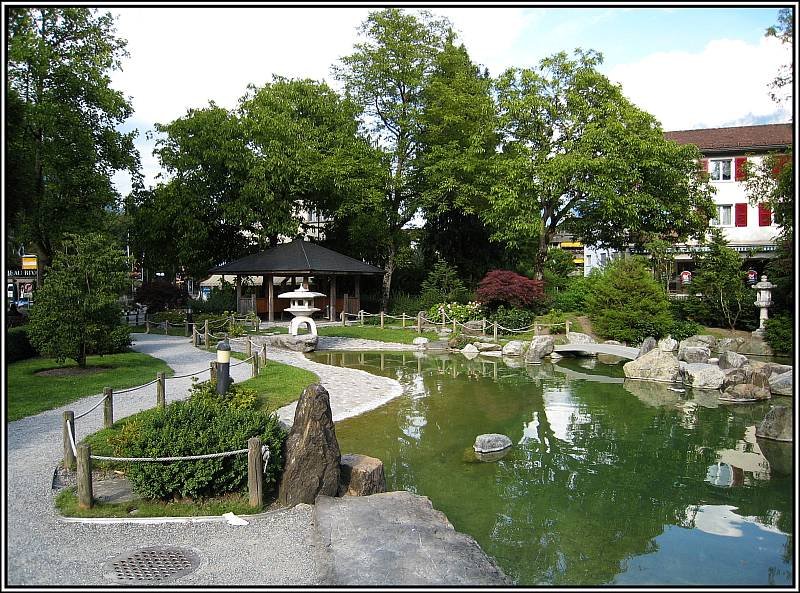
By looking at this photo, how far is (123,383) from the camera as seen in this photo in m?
13.6

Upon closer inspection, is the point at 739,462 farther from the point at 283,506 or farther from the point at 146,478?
the point at 146,478

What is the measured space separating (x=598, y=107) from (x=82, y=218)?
23.2 metres

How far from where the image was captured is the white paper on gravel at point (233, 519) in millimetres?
6387

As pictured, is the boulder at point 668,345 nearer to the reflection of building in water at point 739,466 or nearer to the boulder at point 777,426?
the boulder at point 777,426

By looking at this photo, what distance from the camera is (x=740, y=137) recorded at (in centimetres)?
3478

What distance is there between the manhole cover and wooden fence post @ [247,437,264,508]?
1.11m

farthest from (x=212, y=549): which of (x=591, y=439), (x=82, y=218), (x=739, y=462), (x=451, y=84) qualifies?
(x=451, y=84)

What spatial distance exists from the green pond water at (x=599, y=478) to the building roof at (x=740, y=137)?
24.2 m

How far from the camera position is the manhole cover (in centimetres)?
521

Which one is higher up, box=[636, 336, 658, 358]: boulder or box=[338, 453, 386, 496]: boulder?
box=[636, 336, 658, 358]: boulder

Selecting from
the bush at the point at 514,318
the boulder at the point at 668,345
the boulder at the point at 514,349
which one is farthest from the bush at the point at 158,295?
the boulder at the point at 668,345

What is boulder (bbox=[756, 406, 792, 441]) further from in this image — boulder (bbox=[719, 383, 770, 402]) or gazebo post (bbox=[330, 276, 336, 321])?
gazebo post (bbox=[330, 276, 336, 321])

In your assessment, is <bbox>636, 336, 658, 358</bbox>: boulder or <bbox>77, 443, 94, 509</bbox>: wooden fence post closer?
<bbox>77, 443, 94, 509</bbox>: wooden fence post

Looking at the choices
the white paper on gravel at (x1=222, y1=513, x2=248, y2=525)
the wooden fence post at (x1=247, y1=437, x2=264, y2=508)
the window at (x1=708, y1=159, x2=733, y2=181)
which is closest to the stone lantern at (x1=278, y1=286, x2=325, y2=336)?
the wooden fence post at (x1=247, y1=437, x2=264, y2=508)
